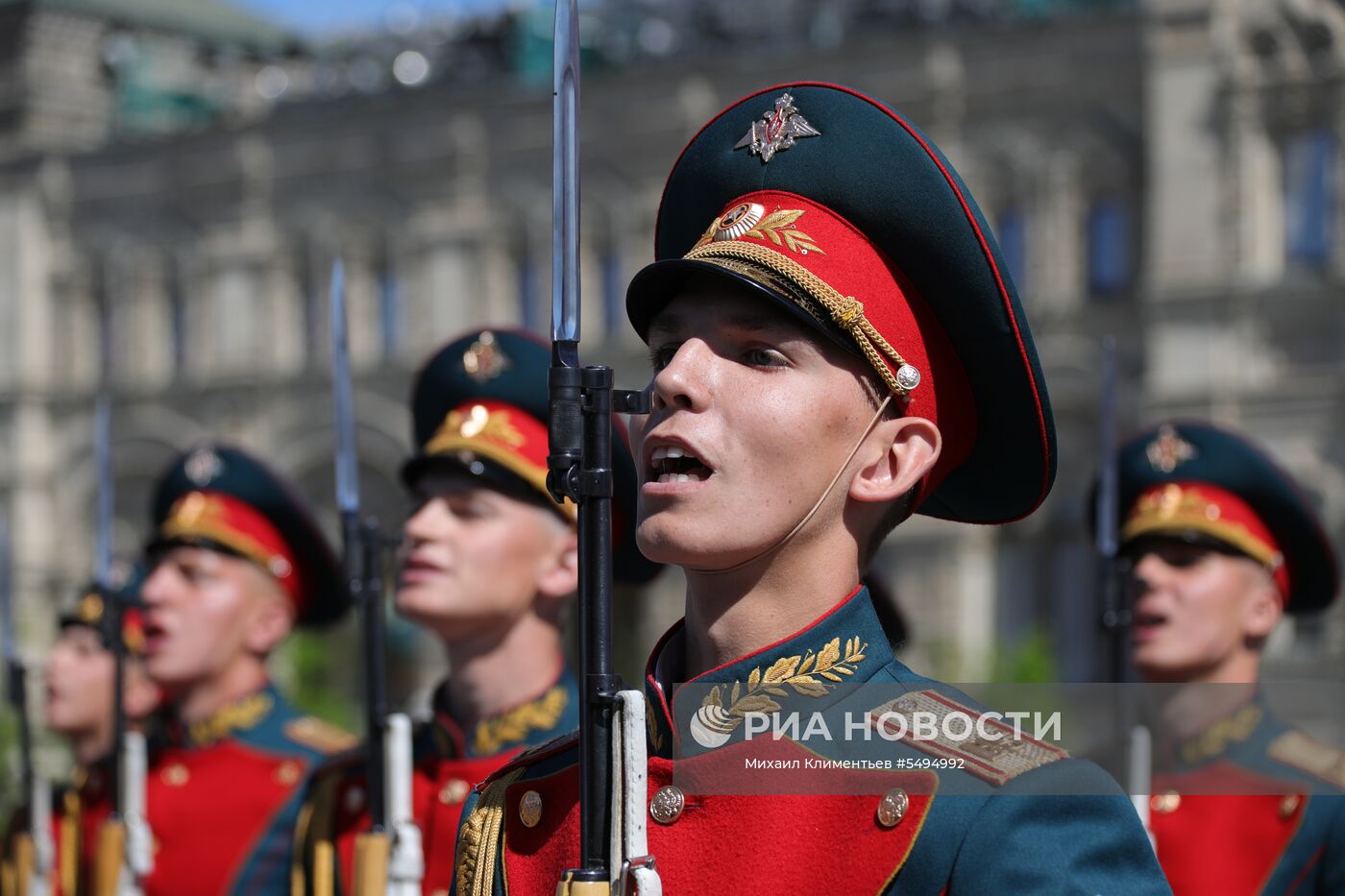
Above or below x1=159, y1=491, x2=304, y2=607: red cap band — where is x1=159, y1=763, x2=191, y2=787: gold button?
below

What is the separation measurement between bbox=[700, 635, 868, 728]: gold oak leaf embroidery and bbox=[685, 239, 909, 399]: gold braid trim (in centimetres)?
39

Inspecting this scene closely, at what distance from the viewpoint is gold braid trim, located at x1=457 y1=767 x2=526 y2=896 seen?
3186 millimetres

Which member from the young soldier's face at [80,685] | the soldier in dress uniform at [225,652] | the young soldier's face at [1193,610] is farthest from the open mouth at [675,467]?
the young soldier's face at [80,685]

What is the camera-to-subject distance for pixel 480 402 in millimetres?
6016

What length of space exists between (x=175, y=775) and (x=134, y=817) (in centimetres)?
48

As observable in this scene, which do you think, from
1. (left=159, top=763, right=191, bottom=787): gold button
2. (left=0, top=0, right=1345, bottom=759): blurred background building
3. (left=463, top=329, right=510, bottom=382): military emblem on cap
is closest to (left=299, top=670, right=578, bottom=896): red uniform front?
(left=463, top=329, right=510, bottom=382): military emblem on cap

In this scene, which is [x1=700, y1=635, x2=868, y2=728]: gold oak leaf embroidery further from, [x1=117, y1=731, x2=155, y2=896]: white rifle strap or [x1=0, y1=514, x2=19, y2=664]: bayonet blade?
[x1=0, y1=514, x2=19, y2=664]: bayonet blade

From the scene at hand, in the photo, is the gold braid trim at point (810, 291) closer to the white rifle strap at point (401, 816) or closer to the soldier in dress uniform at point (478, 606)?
the white rifle strap at point (401, 816)

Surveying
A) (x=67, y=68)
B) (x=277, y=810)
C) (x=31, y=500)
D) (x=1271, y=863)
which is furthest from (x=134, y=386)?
(x=1271, y=863)

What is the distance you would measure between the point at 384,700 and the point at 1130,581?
6.60ft

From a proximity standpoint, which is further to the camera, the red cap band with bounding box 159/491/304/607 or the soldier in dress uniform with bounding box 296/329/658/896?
the red cap band with bounding box 159/491/304/607

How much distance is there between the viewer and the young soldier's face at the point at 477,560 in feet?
18.8

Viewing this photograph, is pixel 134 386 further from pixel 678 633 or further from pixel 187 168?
pixel 678 633

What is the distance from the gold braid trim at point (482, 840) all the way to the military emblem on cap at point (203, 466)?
4.82m
